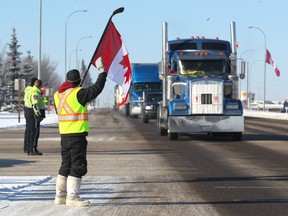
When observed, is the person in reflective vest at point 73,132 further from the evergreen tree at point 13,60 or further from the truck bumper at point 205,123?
the evergreen tree at point 13,60

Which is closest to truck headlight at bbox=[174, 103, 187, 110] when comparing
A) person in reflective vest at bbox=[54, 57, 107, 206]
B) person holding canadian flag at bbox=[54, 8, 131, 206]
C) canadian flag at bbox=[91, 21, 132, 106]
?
canadian flag at bbox=[91, 21, 132, 106]

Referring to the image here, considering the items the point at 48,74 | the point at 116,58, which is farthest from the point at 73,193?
the point at 48,74

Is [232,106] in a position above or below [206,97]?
below

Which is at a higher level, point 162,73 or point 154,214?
point 162,73

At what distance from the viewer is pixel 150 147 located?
65.9 feet

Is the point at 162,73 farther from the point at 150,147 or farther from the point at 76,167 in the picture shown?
the point at 76,167

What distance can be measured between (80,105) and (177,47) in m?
14.4

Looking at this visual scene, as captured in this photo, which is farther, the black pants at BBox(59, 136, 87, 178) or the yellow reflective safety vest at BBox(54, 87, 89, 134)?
the yellow reflective safety vest at BBox(54, 87, 89, 134)

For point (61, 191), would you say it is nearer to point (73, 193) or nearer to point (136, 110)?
point (73, 193)

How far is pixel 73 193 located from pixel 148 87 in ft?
112

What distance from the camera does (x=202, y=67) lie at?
73.9ft

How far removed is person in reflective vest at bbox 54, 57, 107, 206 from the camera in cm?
884

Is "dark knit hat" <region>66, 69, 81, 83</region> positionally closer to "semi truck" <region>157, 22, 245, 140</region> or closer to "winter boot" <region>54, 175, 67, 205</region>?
"winter boot" <region>54, 175, 67, 205</region>

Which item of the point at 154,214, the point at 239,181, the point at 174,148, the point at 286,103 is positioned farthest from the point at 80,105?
the point at 286,103
